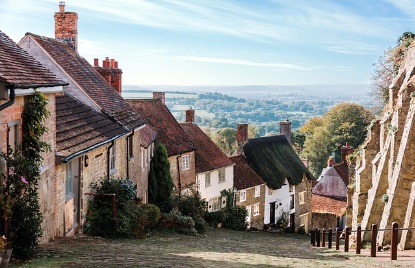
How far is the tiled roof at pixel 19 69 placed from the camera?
10867 millimetres

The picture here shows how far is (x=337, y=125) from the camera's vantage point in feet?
267

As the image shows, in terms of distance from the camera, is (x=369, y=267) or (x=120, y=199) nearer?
(x=369, y=267)

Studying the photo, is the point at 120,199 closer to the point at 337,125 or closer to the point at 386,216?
the point at 386,216

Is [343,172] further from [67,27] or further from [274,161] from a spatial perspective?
[67,27]

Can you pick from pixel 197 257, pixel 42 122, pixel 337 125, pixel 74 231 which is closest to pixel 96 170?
pixel 74 231

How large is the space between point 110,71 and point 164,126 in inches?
301

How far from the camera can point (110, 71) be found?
1131 inches

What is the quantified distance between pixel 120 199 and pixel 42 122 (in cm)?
539

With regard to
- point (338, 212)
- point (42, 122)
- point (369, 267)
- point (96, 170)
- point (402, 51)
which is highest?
point (402, 51)

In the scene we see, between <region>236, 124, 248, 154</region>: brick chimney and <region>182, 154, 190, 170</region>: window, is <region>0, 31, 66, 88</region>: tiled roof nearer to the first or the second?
<region>182, 154, 190, 170</region>: window

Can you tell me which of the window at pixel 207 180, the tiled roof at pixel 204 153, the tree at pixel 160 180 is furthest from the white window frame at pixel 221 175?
the tree at pixel 160 180

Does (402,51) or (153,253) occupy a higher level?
(402,51)

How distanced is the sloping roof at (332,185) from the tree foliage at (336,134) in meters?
25.1

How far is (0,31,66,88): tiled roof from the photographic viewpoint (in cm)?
1087
